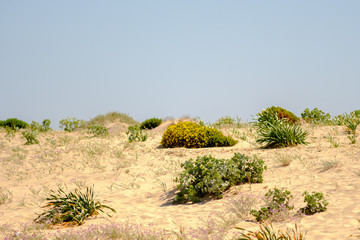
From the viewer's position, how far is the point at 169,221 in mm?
5617

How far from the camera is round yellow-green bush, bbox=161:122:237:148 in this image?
12.5 m

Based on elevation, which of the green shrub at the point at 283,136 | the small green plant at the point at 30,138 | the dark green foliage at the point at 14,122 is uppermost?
the dark green foliage at the point at 14,122

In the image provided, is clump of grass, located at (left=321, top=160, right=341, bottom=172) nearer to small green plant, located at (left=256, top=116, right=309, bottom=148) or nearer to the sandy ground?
the sandy ground

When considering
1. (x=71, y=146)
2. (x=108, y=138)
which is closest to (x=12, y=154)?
(x=71, y=146)

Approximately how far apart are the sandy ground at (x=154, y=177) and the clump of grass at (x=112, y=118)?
1150 cm

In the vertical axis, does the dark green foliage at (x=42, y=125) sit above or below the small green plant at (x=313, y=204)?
above

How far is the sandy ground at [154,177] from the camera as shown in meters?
5.49

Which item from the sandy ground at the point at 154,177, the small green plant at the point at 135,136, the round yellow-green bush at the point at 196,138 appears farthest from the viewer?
the small green plant at the point at 135,136

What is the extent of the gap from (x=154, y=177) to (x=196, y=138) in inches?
145

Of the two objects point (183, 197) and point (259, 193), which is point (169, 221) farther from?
point (259, 193)

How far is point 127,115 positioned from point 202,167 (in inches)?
879

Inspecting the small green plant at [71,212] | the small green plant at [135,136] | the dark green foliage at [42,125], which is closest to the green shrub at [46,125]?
the dark green foliage at [42,125]

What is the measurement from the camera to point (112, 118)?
1092 inches

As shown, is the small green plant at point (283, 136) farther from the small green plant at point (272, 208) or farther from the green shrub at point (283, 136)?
the small green plant at point (272, 208)
